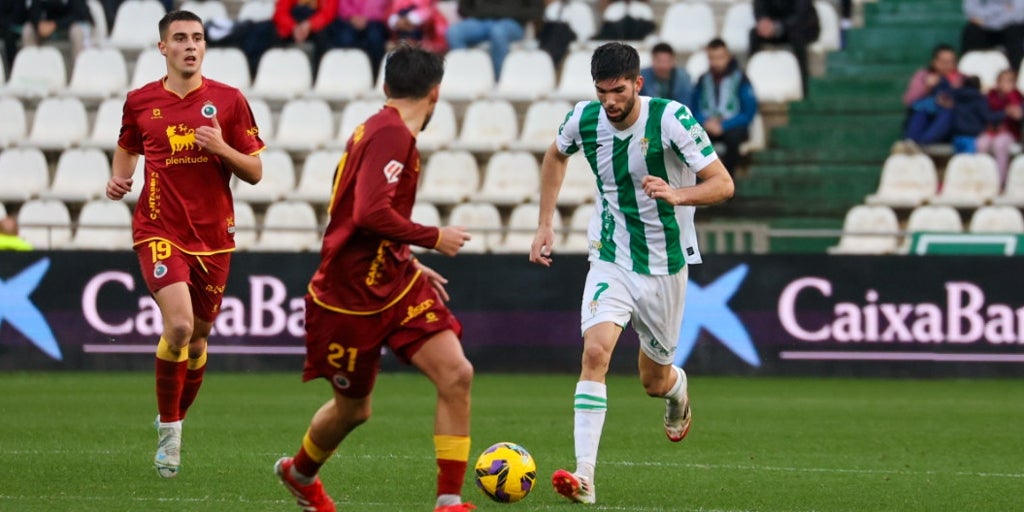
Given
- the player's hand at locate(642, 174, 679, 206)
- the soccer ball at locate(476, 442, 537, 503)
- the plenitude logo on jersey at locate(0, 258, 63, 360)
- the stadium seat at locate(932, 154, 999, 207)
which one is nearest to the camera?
the player's hand at locate(642, 174, 679, 206)

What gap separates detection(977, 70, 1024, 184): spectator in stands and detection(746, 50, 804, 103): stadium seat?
233 centimetres

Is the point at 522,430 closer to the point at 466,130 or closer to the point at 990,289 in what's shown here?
the point at 990,289

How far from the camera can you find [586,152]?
919 cm

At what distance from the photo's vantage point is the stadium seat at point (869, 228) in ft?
56.7

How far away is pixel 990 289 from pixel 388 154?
397 inches

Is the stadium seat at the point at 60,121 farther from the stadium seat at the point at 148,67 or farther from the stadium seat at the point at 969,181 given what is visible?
the stadium seat at the point at 969,181

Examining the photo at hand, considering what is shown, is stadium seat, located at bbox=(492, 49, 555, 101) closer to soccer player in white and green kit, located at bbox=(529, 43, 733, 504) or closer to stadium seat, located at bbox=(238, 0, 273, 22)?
stadium seat, located at bbox=(238, 0, 273, 22)

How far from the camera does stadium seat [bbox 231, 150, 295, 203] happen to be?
19016 millimetres

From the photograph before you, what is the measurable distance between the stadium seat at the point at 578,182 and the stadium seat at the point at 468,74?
1.78 meters

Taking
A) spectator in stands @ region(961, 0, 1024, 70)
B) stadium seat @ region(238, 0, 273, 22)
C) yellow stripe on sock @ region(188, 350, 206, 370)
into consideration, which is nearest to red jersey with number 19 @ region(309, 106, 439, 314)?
yellow stripe on sock @ region(188, 350, 206, 370)

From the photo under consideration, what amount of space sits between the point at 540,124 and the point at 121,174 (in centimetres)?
983

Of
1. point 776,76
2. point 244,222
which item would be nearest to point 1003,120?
point 776,76

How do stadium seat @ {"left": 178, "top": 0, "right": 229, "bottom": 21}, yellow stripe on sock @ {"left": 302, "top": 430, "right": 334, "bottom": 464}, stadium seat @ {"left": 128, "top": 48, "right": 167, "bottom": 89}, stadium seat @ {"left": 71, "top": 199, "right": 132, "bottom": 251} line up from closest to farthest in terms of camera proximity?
yellow stripe on sock @ {"left": 302, "top": 430, "right": 334, "bottom": 464}, stadium seat @ {"left": 71, "top": 199, "right": 132, "bottom": 251}, stadium seat @ {"left": 128, "top": 48, "right": 167, "bottom": 89}, stadium seat @ {"left": 178, "top": 0, "right": 229, "bottom": 21}

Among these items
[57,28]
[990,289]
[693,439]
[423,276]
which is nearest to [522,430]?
[693,439]
